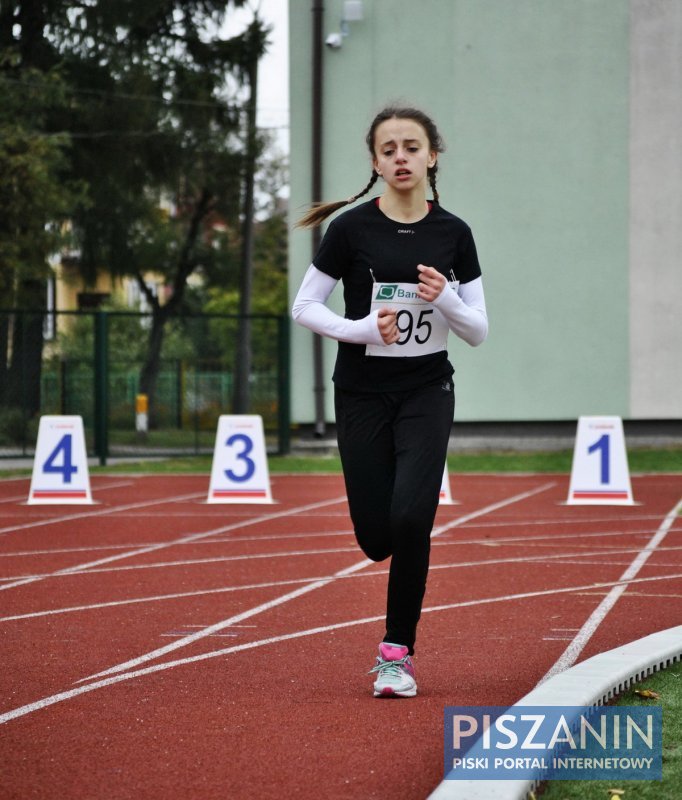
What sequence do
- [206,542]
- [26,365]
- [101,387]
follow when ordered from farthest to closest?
[26,365]
[101,387]
[206,542]

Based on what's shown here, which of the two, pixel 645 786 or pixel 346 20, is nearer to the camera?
pixel 645 786

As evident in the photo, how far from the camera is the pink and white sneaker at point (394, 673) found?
5598mm

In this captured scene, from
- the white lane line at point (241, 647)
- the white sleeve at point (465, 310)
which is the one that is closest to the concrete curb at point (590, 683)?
the white sleeve at point (465, 310)

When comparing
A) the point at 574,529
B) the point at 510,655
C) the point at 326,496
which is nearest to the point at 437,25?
the point at 326,496

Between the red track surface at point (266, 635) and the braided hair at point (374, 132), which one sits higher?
the braided hair at point (374, 132)

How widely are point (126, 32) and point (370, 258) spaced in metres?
26.5

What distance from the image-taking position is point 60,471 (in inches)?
630

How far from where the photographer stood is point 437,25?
24938 millimetres

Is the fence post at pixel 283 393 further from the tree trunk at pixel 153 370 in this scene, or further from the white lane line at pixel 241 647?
the white lane line at pixel 241 647

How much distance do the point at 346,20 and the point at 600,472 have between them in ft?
38.5

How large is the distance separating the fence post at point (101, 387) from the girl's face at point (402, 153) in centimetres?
1750

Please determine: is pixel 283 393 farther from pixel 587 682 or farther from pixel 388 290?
pixel 587 682

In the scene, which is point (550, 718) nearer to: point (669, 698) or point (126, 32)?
point (669, 698)

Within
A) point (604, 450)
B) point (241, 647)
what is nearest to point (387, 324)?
point (241, 647)
